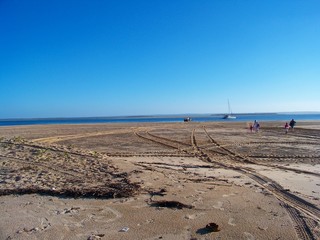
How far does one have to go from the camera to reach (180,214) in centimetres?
537

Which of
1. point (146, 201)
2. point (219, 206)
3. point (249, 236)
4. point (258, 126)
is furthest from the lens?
point (258, 126)

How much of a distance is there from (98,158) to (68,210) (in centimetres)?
477

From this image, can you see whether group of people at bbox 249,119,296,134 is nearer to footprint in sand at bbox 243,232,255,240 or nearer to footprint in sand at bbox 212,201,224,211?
footprint in sand at bbox 212,201,224,211

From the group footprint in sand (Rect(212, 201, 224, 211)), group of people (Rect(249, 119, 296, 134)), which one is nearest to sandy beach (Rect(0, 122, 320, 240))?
footprint in sand (Rect(212, 201, 224, 211))

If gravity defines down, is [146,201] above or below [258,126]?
below

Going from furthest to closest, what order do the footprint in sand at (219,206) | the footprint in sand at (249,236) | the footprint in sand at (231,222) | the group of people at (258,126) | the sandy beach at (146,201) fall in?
Answer: 1. the group of people at (258,126)
2. the footprint in sand at (219,206)
3. the footprint in sand at (231,222)
4. the sandy beach at (146,201)
5. the footprint in sand at (249,236)

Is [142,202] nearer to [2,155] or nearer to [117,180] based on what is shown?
[117,180]

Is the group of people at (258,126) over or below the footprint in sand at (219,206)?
over

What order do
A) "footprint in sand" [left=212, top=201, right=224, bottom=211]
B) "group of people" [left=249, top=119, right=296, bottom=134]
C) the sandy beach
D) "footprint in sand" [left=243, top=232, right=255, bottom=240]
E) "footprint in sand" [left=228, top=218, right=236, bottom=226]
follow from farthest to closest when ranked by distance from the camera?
"group of people" [left=249, top=119, right=296, bottom=134]
"footprint in sand" [left=212, top=201, right=224, bottom=211]
"footprint in sand" [left=228, top=218, right=236, bottom=226]
the sandy beach
"footprint in sand" [left=243, top=232, right=255, bottom=240]

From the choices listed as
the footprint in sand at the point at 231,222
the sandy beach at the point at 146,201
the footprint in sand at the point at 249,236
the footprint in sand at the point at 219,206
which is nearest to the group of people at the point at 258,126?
→ the sandy beach at the point at 146,201

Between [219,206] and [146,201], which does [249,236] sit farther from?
[146,201]

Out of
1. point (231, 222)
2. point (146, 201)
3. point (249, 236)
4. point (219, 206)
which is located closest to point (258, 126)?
point (219, 206)

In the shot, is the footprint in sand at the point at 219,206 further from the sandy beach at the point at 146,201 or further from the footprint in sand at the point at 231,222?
the footprint in sand at the point at 231,222

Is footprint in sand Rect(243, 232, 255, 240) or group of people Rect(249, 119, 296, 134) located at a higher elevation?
group of people Rect(249, 119, 296, 134)
